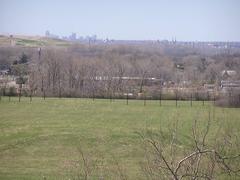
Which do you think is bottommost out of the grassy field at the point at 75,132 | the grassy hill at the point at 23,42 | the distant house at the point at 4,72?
the grassy field at the point at 75,132

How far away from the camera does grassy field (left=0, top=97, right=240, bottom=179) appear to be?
55.7 feet

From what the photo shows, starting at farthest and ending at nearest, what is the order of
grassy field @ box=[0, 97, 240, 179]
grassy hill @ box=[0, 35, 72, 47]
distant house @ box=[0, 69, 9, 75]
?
grassy hill @ box=[0, 35, 72, 47], distant house @ box=[0, 69, 9, 75], grassy field @ box=[0, 97, 240, 179]

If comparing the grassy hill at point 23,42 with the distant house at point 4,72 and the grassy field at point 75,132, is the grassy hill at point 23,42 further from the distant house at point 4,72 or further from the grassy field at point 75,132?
the grassy field at point 75,132

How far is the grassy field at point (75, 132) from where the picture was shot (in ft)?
55.7

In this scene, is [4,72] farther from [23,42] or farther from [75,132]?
[23,42]

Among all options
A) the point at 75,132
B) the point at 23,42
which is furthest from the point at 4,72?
the point at 23,42

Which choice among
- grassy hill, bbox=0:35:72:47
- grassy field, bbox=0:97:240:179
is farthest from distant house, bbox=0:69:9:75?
grassy hill, bbox=0:35:72:47

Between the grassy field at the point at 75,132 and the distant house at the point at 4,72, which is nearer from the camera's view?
the grassy field at the point at 75,132

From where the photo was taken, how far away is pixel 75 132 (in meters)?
23.6

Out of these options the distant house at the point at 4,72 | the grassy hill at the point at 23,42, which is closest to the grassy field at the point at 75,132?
the distant house at the point at 4,72

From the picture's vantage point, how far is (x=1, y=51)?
78500 mm

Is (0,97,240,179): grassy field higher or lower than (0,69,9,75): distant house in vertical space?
lower

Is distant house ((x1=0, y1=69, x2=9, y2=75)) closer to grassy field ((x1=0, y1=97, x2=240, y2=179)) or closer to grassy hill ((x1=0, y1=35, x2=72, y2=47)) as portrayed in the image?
grassy field ((x1=0, y1=97, x2=240, y2=179))

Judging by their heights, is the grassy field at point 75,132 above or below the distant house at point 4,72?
below
